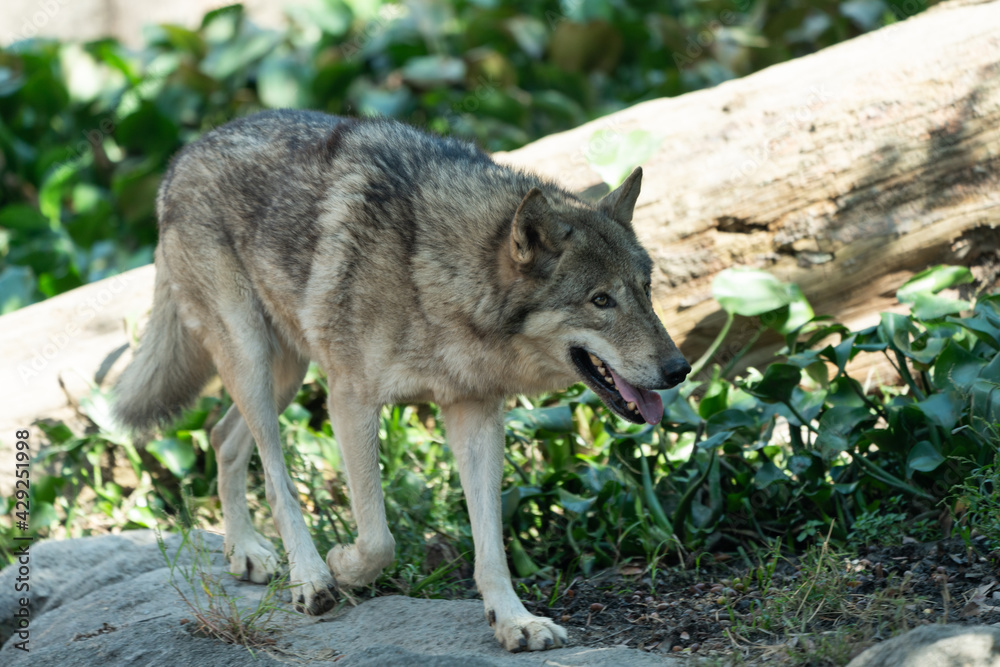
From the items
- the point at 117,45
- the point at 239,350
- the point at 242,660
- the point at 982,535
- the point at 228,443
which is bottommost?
the point at 982,535

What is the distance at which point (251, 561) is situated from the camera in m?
4.13

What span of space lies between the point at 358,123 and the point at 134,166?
18.6 ft

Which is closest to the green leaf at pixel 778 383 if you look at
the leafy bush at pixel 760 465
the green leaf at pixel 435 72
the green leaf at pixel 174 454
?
the leafy bush at pixel 760 465

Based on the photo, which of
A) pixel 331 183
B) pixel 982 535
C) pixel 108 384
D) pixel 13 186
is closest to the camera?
pixel 982 535

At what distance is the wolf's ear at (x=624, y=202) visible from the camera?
3.74m

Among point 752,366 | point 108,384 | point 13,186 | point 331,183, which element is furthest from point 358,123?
point 13,186

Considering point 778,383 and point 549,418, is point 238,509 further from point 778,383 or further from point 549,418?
point 778,383

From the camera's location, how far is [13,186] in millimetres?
8906

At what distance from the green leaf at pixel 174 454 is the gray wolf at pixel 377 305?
60cm

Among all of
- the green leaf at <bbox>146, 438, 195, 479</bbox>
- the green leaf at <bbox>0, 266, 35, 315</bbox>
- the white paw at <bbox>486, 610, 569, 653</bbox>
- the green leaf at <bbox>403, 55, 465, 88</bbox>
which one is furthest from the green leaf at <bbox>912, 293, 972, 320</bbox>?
the green leaf at <bbox>0, 266, 35, 315</bbox>

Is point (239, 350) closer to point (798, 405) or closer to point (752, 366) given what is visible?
point (798, 405)

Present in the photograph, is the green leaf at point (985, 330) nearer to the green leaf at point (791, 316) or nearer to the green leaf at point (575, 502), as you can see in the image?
the green leaf at point (791, 316)

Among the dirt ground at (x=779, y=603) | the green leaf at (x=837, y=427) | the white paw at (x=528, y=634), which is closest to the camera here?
the dirt ground at (x=779, y=603)

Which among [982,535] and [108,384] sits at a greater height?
[108,384]
